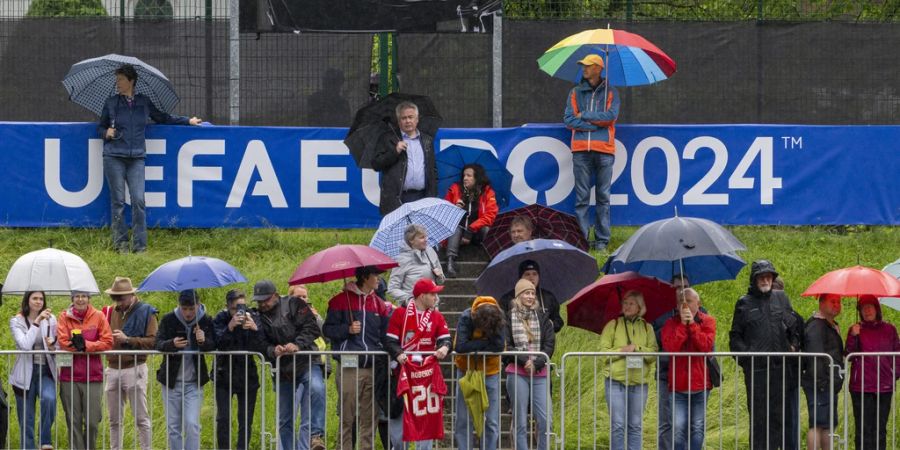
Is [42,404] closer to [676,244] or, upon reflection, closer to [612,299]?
[612,299]

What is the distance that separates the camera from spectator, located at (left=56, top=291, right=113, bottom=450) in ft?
46.6

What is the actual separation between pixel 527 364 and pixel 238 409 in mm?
2390

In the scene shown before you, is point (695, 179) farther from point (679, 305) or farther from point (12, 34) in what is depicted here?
point (12, 34)

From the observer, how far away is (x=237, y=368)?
14094 millimetres

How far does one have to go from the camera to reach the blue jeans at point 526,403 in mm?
13797

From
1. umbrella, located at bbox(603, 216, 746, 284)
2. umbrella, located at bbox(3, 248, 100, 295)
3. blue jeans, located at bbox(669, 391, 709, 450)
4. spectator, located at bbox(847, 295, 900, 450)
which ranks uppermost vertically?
umbrella, located at bbox(603, 216, 746, 284)

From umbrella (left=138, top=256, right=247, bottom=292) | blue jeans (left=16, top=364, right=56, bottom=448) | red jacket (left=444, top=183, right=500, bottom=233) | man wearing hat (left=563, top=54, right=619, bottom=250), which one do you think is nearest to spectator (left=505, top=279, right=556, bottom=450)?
umbrella (left=138, top=256, right=247, bottom=292)

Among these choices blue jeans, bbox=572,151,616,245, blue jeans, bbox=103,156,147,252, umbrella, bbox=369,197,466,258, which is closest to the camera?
umbrella, bbox=369,197,466,258

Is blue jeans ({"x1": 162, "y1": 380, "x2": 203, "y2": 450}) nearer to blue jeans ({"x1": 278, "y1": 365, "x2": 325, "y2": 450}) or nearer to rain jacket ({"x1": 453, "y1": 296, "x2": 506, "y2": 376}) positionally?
blue jeans ({"x1": 278, "y1": 365, "x2": 325, "y2": 450})

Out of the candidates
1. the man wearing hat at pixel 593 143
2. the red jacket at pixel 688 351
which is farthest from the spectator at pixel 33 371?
the man wearing hat at pixel 593 143

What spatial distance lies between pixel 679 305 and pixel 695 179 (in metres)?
5.50

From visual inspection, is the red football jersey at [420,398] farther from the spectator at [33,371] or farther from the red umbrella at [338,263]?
the spectator at [33,371]

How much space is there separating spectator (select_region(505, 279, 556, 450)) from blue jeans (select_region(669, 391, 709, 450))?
1029 millimetres

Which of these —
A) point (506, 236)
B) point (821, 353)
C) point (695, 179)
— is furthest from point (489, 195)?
point (821, 353)
